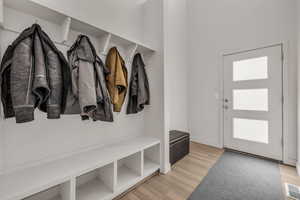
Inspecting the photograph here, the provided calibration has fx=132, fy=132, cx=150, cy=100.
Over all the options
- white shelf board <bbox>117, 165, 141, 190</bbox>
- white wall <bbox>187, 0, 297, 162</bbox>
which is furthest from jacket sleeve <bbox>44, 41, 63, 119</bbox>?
white wall <bbox>187, 0, 297, 162</bbox>

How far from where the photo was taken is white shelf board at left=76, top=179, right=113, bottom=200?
3.93ft

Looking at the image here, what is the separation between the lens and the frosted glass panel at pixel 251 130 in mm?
2228

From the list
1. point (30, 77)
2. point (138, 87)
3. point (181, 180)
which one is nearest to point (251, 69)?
point (138, 87)

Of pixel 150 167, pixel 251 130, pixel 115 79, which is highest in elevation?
pixel 115 79

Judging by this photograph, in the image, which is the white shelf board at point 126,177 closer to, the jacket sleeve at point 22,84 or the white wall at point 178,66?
the jacket sleeve at point 22,84

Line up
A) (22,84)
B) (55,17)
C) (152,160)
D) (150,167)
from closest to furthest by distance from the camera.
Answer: (22,84), (55,17), (150,167), (152,160)

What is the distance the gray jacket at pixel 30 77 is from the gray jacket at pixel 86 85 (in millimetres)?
94

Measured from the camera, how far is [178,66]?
9.54 ft

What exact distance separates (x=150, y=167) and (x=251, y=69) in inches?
91.9

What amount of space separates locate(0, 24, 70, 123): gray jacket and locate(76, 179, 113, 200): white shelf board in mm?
A: 799

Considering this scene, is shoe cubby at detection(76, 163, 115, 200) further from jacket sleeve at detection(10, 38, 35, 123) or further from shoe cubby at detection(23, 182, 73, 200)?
jacket sleeve at detection(10, 38, 35, 123)

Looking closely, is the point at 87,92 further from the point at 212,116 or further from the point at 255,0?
the point at 255,0

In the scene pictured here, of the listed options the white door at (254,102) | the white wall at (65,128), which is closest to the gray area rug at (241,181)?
the white door at (254,102)

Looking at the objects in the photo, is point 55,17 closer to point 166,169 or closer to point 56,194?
point 56,194
